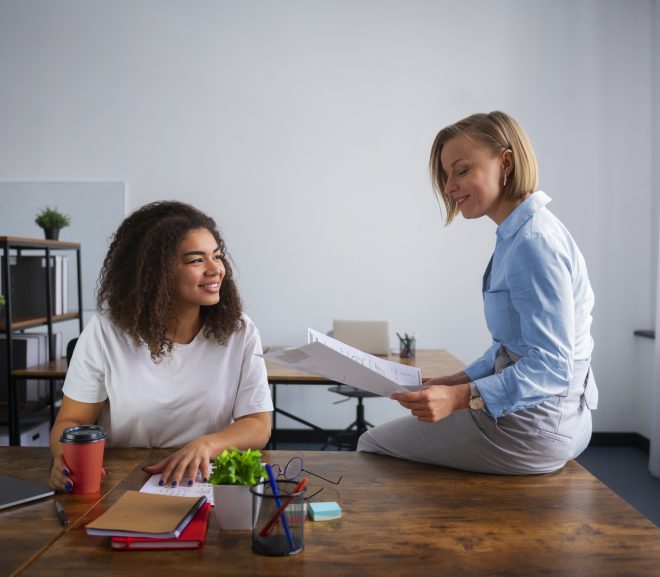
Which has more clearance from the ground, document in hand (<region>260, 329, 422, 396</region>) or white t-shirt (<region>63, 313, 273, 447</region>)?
document in hand (<region>260, 329, 422, 396</region>)

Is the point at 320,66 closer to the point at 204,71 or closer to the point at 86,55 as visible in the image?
the point at 204,71

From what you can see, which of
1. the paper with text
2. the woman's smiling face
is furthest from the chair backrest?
the paper with text

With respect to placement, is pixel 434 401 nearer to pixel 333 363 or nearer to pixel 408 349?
pixel 333 363

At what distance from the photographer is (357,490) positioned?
125 centimetres

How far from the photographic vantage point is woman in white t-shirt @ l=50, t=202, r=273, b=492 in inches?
64.6

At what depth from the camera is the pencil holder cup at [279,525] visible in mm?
965

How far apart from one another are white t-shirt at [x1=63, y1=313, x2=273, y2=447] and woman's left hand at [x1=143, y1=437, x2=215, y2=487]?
10.6 inches

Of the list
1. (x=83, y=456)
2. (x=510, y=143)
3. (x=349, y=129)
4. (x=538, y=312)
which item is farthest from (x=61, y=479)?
(x=349, y=129)

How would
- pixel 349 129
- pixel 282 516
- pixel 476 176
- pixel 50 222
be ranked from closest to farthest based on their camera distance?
pixel 282 516
pixel 476 176
pixel 50 222
pixel 349 129

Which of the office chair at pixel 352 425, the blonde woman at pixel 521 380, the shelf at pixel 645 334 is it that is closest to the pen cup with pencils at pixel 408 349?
the office chair at pixel 352 425

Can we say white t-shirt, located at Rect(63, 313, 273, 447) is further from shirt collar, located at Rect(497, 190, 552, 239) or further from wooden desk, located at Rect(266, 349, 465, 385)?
wooden desk, located at Rect(266, 349, 465, 385)

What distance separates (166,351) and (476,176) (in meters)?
0.90

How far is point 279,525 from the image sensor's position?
979 mm

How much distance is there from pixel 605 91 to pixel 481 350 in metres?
1.95
